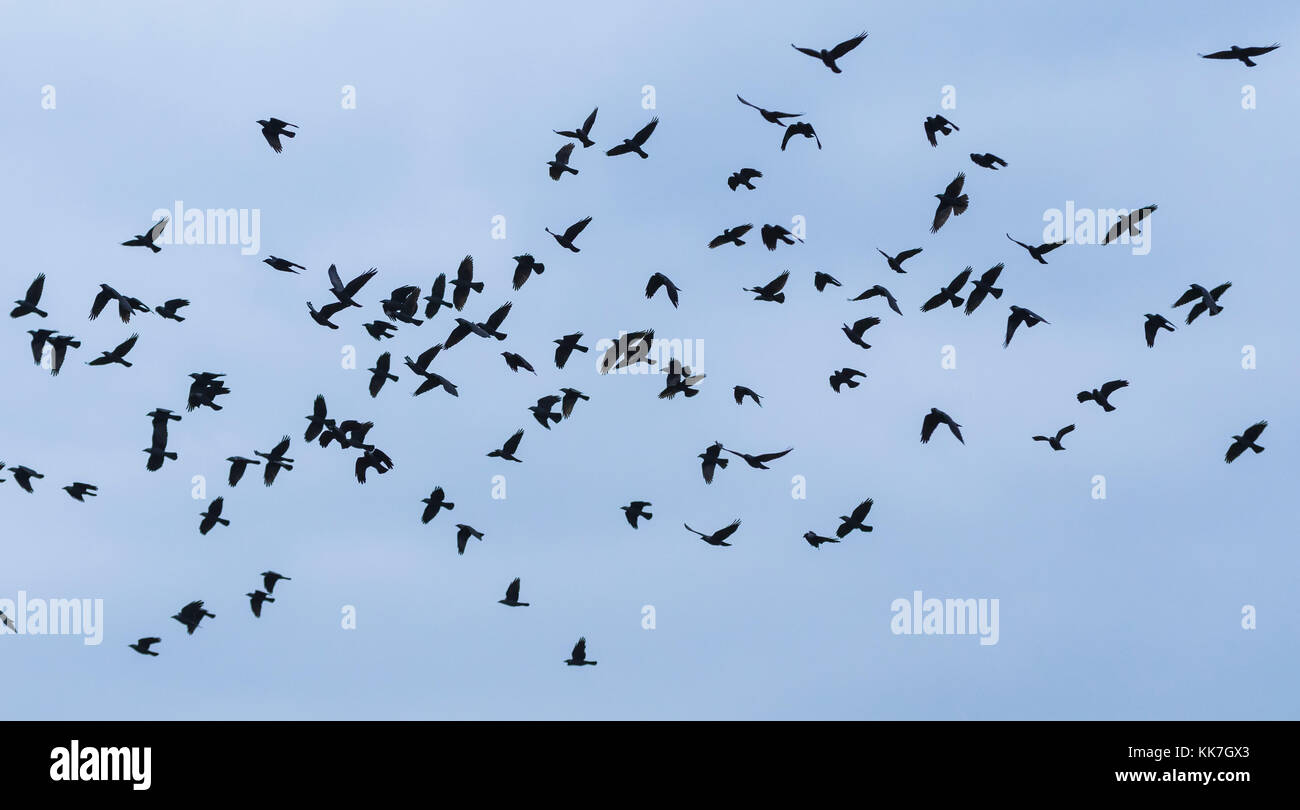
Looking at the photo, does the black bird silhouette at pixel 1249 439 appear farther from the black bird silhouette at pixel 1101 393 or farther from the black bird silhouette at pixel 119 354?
the black bird silhouette at pixel 119 354

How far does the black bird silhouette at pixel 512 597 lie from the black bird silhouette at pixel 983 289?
12843 mm

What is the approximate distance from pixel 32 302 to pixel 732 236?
→ 17134 millimetres

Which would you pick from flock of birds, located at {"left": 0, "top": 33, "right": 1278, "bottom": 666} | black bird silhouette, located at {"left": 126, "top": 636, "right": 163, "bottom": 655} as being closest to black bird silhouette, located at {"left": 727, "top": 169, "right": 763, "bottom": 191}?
flock of birds, located at {"left": 0, "top": 33, "right": 1278, "bottom": 666}

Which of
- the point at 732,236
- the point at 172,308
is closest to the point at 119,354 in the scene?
the point at 172,308

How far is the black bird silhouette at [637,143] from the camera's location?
4428 cm

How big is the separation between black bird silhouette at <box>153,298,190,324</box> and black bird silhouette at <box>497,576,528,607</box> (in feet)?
34.1

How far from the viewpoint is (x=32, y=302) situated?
44.3 meters

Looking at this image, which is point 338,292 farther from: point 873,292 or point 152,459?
point 873,292

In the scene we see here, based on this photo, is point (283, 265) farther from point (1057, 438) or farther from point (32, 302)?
point (1057, 438)

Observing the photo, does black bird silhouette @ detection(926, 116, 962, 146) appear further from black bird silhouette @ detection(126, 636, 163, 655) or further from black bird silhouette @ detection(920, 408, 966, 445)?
black bird silhouette @ detection(126, 636, 163, 655)

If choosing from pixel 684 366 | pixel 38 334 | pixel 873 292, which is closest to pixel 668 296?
pixel 684 366

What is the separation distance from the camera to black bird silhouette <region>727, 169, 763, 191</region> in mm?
44438

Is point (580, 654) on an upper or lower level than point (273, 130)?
lower
